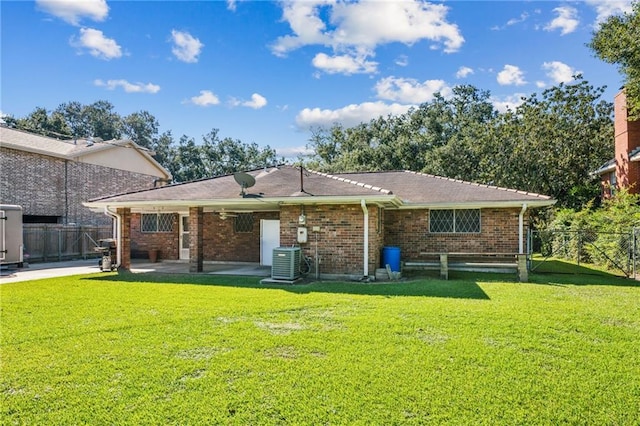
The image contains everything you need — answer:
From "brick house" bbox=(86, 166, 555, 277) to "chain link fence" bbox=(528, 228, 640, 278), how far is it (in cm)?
213

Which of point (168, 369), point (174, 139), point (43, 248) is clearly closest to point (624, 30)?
point (168, 369)

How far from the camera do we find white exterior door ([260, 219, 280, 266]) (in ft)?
51.2

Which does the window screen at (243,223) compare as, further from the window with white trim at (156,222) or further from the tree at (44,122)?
the tree at (44,122)

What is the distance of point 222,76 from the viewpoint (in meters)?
18.0

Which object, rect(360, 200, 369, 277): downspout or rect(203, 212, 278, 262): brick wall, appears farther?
rect(203, 212, 278, 262): brick wall

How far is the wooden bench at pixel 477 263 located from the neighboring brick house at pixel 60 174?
14.2m

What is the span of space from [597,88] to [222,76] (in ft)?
68.3

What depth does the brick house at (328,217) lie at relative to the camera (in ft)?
37.3

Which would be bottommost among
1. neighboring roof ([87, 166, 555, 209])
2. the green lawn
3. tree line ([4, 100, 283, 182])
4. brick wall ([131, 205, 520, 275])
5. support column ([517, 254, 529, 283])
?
the green lawn

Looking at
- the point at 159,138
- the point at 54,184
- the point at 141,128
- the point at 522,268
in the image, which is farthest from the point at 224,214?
the point at 141,128

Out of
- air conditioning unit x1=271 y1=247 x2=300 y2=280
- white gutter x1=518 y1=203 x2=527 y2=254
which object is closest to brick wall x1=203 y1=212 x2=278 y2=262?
air conditioning unit x1=271 y1=247 x2=300 y2=280

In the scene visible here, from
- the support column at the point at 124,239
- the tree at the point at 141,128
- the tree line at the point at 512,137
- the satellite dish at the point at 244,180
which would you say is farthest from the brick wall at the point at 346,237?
the tree at the point at 141,128

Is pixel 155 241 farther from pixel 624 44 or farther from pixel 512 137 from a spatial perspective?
pixel 512 137

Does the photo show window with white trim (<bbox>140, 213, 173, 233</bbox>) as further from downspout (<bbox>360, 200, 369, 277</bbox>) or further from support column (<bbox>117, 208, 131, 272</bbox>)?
downspout (<bbox>360, 200, 369, 277</bbox>)
